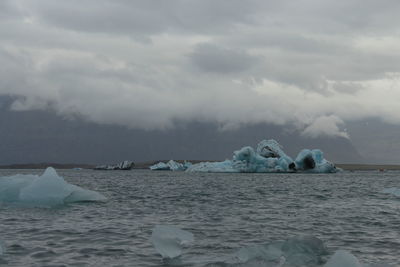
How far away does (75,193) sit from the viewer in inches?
877

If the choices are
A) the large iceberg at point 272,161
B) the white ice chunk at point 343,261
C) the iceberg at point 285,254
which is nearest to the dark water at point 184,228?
the iceberg at point 285,254

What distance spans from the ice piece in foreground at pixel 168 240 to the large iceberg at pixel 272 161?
64.3 metres

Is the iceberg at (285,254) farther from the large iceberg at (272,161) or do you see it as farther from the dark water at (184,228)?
the large iceberg at (272,161)

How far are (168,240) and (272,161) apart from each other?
7186cm

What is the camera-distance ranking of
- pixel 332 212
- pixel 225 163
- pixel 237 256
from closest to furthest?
pixel 237 256, pixel 332 212, pixel 225 163

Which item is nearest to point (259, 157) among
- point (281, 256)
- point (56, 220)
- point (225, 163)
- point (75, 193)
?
point (225, 163)

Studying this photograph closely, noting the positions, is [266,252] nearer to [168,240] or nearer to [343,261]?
[343,261]

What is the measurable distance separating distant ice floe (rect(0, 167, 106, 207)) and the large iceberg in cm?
5408

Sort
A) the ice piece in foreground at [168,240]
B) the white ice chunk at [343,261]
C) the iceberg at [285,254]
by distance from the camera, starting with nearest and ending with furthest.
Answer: the white ice chunk at [343,261]
the iceberg at [285,254]
the ice piece in foreground at [168,240]

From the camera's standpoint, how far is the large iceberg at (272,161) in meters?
76.6

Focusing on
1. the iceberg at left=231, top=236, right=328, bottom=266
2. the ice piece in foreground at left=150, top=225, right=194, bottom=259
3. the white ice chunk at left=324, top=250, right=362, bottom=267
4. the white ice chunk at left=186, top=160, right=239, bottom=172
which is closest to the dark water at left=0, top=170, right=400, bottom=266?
the ice piece in foreground at left=150, top=225, right=194, bottom=259

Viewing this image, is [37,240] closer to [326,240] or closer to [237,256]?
[237,256]

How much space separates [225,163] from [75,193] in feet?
226

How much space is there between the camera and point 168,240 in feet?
33.5
